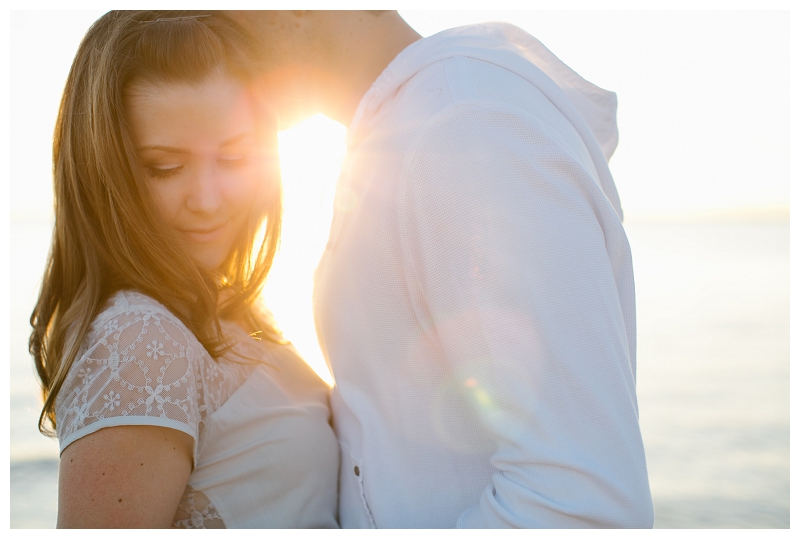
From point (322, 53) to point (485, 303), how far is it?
1175mm

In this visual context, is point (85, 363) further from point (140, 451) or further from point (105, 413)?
point (140, 451)

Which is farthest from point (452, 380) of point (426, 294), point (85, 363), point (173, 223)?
point (173, 223)

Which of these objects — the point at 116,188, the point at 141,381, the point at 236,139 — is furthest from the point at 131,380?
the point at 236,139

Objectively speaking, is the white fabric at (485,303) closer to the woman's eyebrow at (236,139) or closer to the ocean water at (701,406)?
the woman's eyebrow at (236,139)

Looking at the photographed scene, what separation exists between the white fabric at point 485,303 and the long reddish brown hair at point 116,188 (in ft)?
2.02

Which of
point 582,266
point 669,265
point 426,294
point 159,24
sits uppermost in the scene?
point 159,24

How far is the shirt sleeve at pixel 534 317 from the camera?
1.24 metres

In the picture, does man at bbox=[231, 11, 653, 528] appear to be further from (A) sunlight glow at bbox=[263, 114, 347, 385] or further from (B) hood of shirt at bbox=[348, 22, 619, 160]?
(A) sunlight glow at bbox=[263, 114, 347, 385]

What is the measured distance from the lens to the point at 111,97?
6.06 ft

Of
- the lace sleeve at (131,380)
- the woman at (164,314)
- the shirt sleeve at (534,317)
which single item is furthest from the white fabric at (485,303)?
the lace sleeve at (131,380)

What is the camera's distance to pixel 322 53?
6.55 feet

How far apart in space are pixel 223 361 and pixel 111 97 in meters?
0.91

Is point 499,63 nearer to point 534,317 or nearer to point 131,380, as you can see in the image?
point 534,317

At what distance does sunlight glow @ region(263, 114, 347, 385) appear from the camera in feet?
6.77
